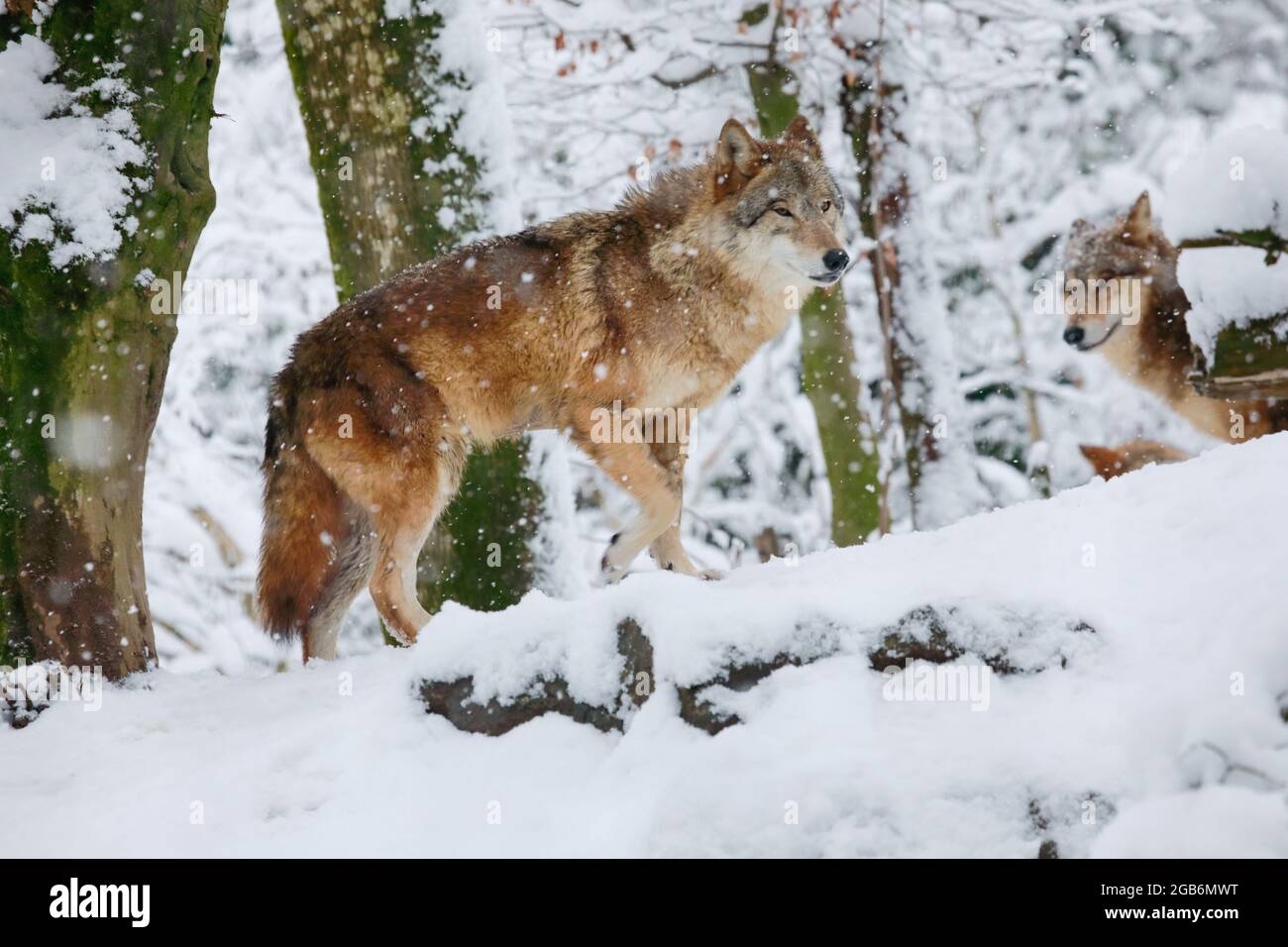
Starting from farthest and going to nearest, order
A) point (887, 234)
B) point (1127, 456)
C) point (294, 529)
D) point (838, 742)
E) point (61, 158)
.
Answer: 1. point (887, 234)
2. point (1127, 456)
3. point (294, 529)
4. point (61, 158)
5. point (838, 742)

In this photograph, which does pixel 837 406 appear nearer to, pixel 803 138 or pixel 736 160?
pixel 803 138

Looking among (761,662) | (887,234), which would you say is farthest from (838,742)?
(887,234)

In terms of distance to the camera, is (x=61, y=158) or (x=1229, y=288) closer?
(x=1229, y=288)

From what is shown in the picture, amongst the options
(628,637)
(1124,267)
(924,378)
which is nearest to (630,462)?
(628,637)

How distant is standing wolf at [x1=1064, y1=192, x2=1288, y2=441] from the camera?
22.8ft

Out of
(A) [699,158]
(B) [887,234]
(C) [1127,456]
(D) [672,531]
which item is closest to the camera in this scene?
(D) [672,531]

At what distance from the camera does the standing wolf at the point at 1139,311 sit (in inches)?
273

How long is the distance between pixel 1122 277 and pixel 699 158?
5.61 m

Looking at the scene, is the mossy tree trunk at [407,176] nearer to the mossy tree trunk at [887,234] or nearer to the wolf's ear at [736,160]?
the wolf's ear at [736,160]

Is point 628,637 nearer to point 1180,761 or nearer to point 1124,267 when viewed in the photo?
point 1180,761

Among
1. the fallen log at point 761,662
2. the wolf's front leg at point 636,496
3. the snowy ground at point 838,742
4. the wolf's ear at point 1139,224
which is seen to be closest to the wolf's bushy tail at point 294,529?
the wolf's front leg at point 636,496

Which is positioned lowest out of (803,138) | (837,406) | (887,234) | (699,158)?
(837,406)

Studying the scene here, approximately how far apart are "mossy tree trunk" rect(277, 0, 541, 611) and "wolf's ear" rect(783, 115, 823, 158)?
171cm

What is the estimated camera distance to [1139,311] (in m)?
7.07
